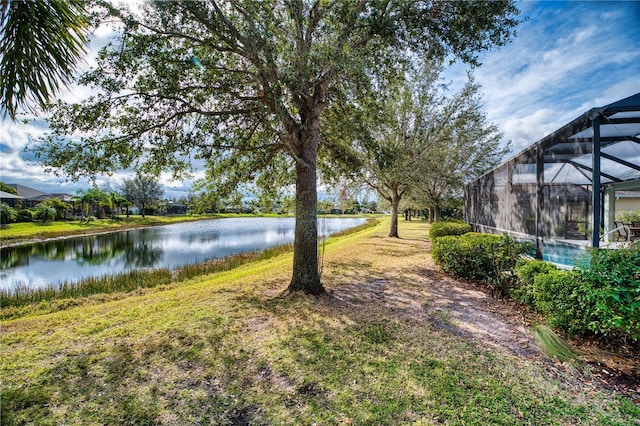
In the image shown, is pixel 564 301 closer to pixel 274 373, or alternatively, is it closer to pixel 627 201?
pixel 274 373

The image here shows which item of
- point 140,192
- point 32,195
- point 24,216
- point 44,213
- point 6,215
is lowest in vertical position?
point 24,216

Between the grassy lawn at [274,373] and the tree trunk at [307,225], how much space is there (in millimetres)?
718

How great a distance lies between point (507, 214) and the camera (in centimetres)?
880

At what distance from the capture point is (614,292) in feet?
9.21

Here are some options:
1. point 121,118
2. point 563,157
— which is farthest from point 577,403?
point 121,118

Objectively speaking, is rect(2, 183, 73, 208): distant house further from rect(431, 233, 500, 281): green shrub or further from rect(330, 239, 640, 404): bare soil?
rect(431, 233, 500, 281): green shrub

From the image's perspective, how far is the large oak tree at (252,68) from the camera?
4246 mm

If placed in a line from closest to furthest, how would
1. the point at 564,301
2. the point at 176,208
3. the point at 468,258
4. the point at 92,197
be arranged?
the point at 564,301 < the point at 468,258 < the point at 92,197 < the point at 176,208

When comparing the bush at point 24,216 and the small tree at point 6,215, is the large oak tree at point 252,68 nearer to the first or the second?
the small tree at point 6,215

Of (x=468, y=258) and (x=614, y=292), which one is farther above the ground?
(x=614, y=292)

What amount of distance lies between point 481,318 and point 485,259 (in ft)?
6.39

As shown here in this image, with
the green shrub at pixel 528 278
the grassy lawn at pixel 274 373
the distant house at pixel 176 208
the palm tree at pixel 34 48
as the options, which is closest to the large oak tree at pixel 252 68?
the grassy lawn at pixel 274 373

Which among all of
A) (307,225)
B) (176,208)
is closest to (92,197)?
(176,208)

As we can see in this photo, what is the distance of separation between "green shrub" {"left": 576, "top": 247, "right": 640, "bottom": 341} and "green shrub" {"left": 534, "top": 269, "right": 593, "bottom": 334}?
74 mm
